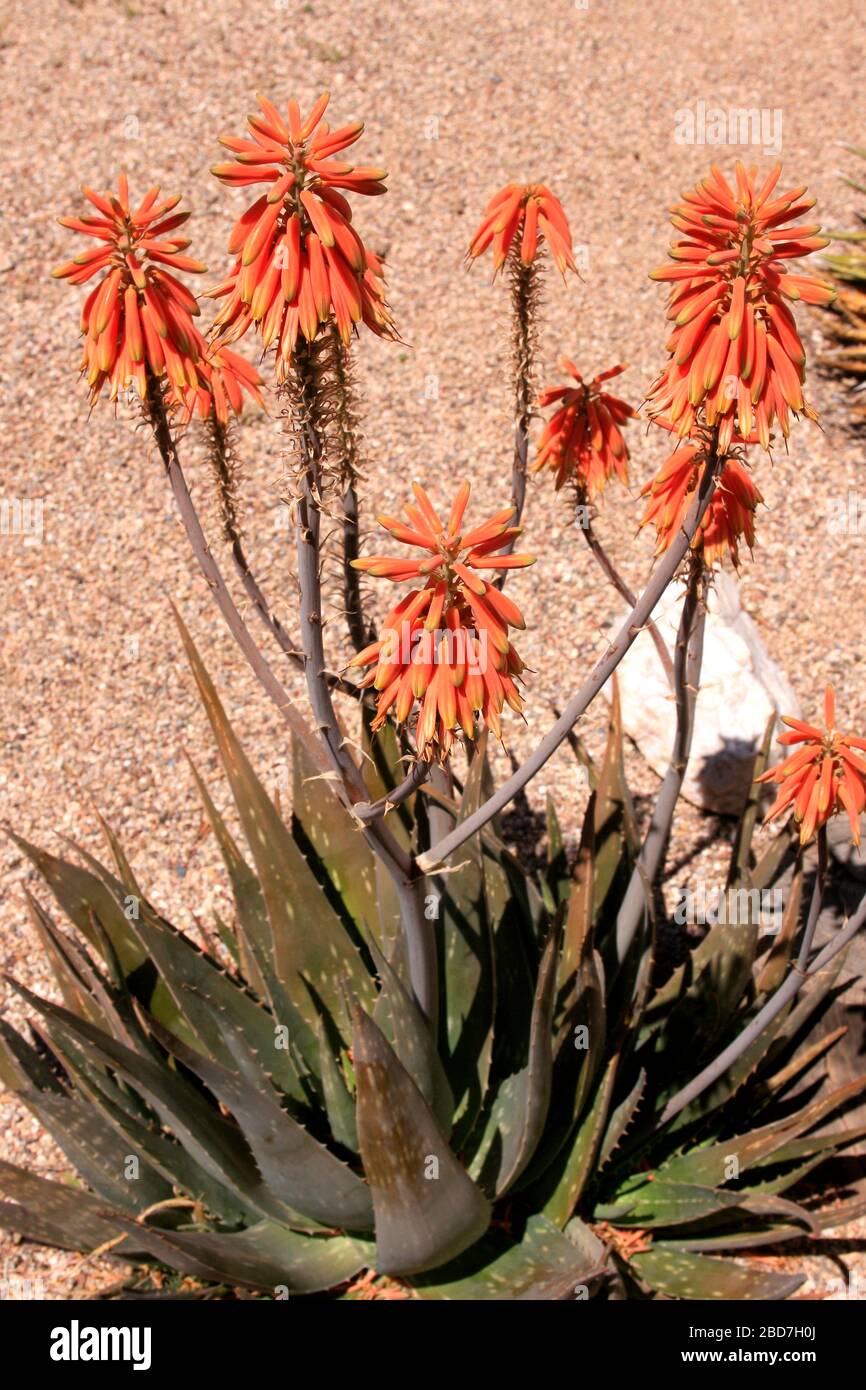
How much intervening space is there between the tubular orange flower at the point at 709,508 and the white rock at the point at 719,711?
1893 mm

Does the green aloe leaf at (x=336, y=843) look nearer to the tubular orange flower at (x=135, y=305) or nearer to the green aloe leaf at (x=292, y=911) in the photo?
the green aloe leaf at (x=292, y=911)

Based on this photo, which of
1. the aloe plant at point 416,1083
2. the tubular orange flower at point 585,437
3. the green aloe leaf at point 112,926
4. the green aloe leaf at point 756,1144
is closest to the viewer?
the aloe plant at point 416,1083

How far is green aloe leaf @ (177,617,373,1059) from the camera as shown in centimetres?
279

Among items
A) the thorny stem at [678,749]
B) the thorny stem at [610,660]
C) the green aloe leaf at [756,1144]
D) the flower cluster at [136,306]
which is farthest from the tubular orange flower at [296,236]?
the green aloe leaf at [756,1144]

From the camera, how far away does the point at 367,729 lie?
305 centimetres

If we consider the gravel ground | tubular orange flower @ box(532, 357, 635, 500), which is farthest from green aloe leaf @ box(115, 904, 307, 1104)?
tubular orange flower @ box(532, 357, 635, 500)

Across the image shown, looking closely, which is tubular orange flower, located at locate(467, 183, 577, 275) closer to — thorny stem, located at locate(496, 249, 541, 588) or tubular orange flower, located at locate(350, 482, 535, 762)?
thorny stem, located at locate(496, 249, 541, 588)

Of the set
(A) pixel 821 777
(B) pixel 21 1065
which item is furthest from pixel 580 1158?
(B) pixel 21 1065

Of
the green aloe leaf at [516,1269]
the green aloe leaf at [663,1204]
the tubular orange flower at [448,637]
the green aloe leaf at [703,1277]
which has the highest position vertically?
the tubular orange flower at [448,637]

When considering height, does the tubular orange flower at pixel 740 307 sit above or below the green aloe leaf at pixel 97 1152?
above

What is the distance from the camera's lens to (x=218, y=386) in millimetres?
2174

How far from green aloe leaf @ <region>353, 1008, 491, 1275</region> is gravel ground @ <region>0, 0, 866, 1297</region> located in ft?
4.06

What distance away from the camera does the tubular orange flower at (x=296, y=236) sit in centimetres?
166

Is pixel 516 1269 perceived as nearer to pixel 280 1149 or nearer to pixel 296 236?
pixel 280 1149
